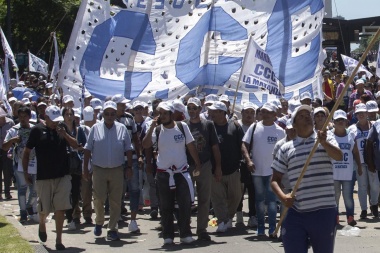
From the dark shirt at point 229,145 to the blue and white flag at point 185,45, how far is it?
12.0ft

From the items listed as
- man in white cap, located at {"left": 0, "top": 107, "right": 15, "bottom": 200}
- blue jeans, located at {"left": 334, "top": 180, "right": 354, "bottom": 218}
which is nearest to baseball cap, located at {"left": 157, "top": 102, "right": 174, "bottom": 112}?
blue jeans, located at {"left": 334, "top": 180, "right": 354, "bottom": 218}

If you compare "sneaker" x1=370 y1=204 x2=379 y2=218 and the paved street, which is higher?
"sneaker" x1=370 y1=204 x2=379 y2=218

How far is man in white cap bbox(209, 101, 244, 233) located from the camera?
38.9 feet

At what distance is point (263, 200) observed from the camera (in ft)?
37.3

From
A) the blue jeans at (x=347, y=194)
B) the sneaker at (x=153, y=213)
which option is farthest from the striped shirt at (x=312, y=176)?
the sneaker at (x=153, y=213)

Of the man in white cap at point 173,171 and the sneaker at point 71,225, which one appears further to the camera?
the sneaker at point 71,225

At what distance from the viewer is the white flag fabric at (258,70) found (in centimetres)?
1477

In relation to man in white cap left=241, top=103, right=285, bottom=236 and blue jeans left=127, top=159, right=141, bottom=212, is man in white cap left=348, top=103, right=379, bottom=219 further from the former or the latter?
blue jeans left=127, top=159, right=141, bottom=212

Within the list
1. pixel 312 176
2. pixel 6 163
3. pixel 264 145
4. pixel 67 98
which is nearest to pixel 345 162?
pixel 264 145

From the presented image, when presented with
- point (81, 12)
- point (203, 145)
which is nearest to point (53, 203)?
point (203, 145)

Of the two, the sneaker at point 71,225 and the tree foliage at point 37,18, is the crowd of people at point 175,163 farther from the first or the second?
the tree foliage at point 37,18

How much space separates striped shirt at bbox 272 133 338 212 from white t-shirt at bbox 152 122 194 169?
3463mm

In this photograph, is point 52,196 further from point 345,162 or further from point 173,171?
point 345,162

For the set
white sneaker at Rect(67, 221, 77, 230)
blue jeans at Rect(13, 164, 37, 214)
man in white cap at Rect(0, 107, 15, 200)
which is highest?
man in white cap at Rect(0, 107, 15, 200)
